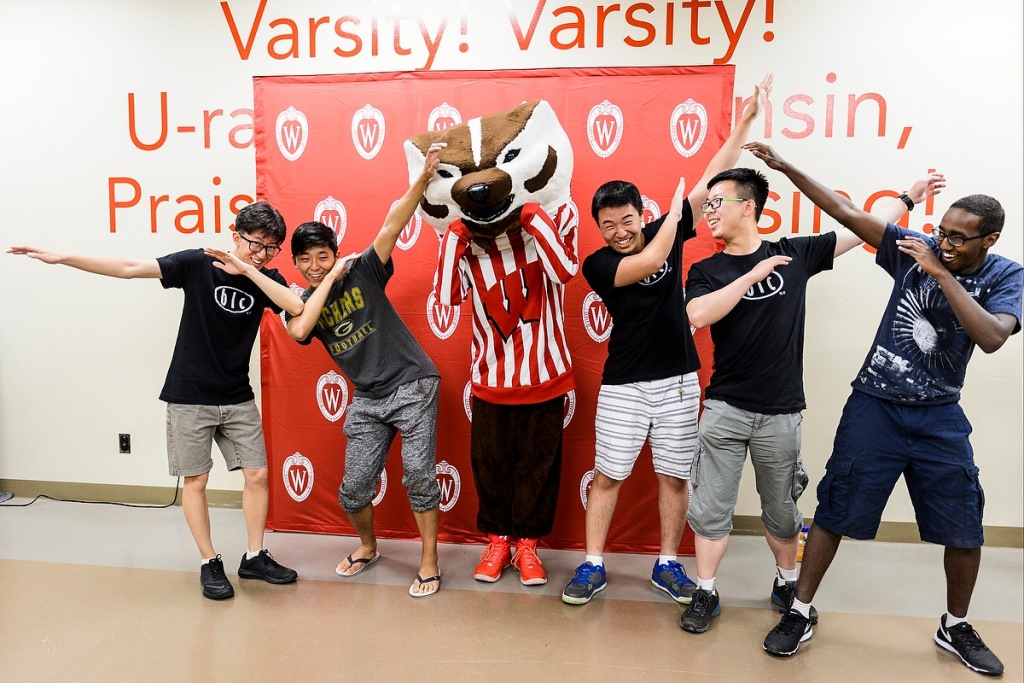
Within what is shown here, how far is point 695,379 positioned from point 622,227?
2.16 feet

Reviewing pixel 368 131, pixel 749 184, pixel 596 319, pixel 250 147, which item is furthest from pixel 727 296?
pixel 250 147

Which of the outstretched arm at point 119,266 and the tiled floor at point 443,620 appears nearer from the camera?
the tiled floor at point 443,620

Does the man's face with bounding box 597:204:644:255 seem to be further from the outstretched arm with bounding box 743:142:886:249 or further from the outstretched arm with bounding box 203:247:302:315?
the outstretched arm with bounding box 203:247:302:315

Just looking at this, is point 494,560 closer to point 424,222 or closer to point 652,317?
point 652,317

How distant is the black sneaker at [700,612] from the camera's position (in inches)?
90.7

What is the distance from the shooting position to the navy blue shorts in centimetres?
207

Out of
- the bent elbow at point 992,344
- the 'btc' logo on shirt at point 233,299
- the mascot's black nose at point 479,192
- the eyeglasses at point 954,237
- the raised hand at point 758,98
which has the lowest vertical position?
the bent elbow at point 992,344

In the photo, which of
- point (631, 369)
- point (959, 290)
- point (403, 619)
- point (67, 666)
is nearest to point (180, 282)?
point (67, 666)

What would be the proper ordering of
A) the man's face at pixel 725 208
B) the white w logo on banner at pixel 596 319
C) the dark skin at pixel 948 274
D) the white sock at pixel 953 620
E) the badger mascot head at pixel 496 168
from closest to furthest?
the dark skin at pixel 948 274
the white sock at pixel 953 620
the man's face at pixel 725 208
the badger mascot head at pixel 496 168
the white w logo on banner at pixel 596 319

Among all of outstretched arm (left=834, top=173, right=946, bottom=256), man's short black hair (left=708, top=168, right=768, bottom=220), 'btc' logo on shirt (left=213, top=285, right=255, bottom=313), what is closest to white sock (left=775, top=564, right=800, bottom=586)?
outstretched arm (left=834, top=173, right=946, bottom=256)

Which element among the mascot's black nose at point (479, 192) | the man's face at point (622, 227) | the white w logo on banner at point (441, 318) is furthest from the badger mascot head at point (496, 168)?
the white w logo on banner at point (441, 318)

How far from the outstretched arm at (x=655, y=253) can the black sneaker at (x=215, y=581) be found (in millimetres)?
1921

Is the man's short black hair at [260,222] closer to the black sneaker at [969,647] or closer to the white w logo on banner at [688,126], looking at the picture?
the white w logo on banner at [688,126]

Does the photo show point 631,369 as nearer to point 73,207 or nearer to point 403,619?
point 403,619
